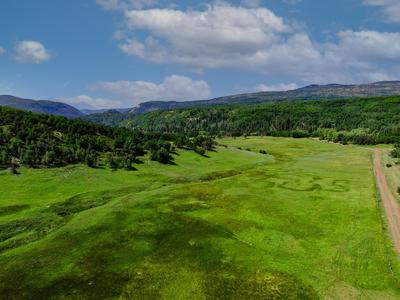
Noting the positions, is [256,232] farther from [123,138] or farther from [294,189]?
[123,138]

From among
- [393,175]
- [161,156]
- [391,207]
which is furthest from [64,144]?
[393,175]

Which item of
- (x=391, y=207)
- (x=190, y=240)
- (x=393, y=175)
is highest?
(x=393, y=175)

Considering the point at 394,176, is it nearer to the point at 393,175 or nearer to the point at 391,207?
the point at 393,175

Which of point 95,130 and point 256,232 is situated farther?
point 95,130

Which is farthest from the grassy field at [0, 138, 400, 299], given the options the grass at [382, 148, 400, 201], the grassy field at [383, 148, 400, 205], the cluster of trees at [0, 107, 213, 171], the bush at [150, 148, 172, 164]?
the bush at [150, 148, 172, 164]

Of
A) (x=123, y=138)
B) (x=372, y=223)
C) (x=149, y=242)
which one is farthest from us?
(x=123, y=138)

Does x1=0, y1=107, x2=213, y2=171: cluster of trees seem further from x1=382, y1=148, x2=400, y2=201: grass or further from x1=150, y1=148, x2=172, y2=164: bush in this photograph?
x1=382, y1=148, x2=400, y2=201: grass

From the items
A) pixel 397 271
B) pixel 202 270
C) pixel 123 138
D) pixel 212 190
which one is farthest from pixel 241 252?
pixel 123 138
